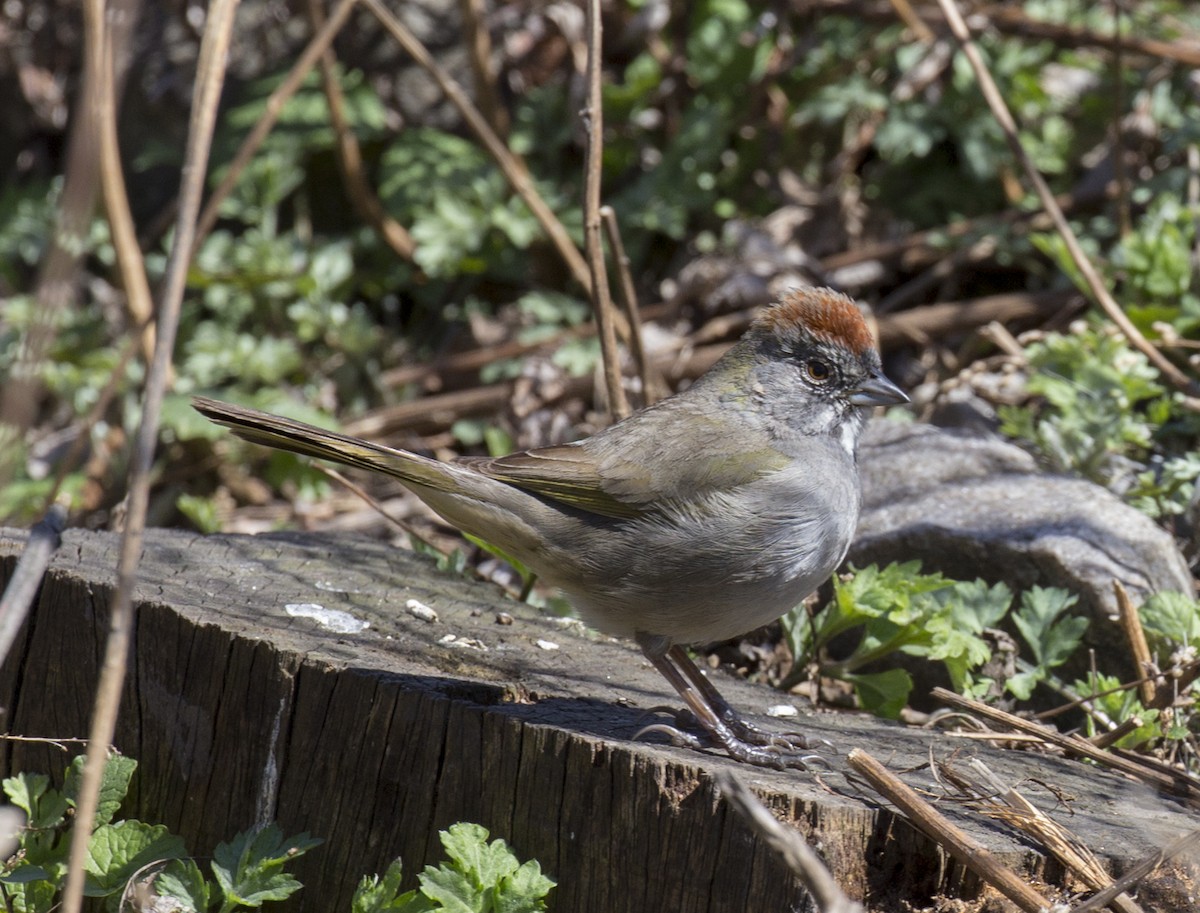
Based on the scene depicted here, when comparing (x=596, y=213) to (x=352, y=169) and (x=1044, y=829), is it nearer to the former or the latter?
(x=1044, y=829)

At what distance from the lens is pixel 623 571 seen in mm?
3311

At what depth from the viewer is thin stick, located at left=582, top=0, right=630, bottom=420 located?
3969 mm

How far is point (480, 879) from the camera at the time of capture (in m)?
2.66

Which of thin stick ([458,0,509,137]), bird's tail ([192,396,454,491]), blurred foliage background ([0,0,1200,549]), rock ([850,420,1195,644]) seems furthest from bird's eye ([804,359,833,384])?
thin stick ([458,0,509,137])

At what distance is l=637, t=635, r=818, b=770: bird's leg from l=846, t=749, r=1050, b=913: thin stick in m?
0.39

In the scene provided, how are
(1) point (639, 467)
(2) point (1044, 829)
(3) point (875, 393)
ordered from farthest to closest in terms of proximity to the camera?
(3) point (875, 393) < (1) point (639, 467) < (2) point (1044, 829)

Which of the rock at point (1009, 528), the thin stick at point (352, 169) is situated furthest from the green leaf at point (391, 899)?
the thin stick at point (352, 169)

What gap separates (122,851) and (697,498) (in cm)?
158

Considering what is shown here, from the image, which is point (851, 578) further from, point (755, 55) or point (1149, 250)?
point (755, 55)

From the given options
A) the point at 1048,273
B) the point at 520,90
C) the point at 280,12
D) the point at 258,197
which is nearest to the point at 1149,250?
the point at 1048,273

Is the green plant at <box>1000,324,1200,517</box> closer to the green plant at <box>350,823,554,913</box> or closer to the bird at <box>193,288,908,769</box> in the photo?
the bird at <box>193,288,908,769</box>

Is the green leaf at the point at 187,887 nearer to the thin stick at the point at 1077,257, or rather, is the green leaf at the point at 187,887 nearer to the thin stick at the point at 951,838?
the thin stick at the point at 951,838

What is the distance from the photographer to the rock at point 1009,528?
409 cm

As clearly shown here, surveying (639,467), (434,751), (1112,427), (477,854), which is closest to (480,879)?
(477,854)
